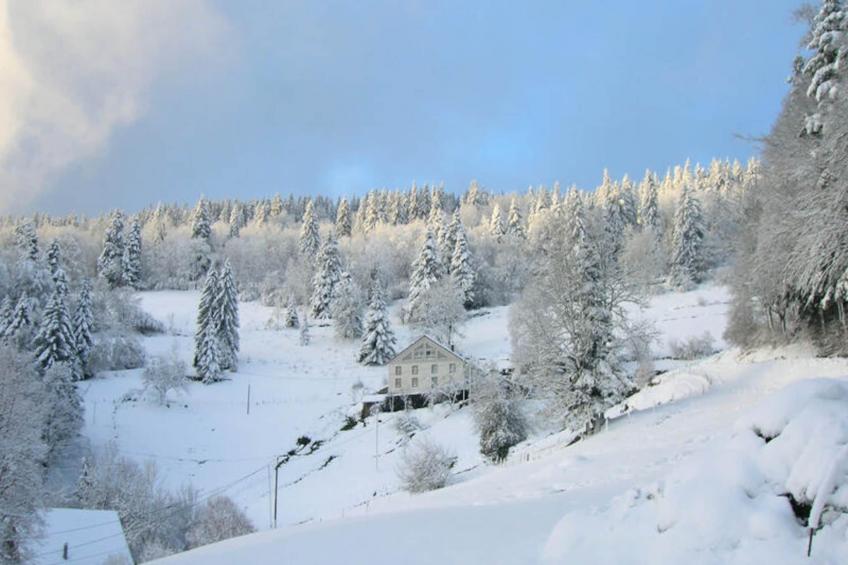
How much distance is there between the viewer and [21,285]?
7119 centimetres

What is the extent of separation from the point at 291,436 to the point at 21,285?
42.8 metres

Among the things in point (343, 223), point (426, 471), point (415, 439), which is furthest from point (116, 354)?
point (343, 223)

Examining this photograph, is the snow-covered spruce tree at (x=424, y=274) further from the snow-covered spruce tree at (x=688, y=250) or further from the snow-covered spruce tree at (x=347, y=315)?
the snow-covered spruce tree at (x=688, y=250)

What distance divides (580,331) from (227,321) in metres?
52.6

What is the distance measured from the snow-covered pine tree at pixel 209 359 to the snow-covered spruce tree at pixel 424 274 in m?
25.0

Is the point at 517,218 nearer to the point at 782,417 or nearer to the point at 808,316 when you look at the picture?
the point at 808,316

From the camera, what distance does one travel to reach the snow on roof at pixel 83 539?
2430 cm

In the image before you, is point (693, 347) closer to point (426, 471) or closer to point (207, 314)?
point (426, 471)

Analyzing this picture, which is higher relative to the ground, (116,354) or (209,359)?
(116,354)

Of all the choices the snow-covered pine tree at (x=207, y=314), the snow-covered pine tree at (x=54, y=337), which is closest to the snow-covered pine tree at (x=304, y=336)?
the snow-covered pine tree at (x=207, y=314)

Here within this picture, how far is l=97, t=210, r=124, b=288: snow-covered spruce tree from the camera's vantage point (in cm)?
10162

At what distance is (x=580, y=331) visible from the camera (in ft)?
81.6

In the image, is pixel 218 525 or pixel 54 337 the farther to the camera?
pixel 54 337

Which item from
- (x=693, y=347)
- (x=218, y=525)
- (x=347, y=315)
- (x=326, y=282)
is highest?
Result: (x=326, y=282)
